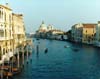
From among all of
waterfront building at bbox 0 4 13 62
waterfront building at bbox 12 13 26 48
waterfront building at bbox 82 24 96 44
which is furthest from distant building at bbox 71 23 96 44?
waterfront building at bbox 0 4 13 62

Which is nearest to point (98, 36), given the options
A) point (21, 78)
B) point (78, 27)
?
point (78, 27)

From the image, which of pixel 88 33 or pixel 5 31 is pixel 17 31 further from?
pixel 88 33

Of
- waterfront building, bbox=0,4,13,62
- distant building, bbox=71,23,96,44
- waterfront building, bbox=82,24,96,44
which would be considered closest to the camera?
waterfront building, bbox=0,4,13,62

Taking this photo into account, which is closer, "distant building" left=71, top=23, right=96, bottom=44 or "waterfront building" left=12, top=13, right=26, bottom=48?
"waterfront building" left=12, top=13, right=26, bottom=48

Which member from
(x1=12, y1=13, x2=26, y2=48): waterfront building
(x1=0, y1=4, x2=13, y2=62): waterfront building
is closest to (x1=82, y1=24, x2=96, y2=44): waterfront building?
(x1=12, y1=13, x2=26, y2=48): waterfront building

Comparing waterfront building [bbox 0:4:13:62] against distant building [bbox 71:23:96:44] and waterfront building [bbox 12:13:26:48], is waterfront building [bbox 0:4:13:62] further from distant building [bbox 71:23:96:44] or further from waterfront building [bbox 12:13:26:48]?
distant building [bbox 71:23:96:44]

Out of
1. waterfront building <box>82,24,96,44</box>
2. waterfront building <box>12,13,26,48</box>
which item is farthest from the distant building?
waterfront building <box>12,13,26,48</box>

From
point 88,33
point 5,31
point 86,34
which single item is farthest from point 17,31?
point 88,33

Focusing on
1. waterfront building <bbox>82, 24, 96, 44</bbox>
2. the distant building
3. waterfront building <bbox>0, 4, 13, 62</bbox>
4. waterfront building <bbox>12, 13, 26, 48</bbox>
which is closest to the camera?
waterfront building <bbox>0, 4, 13, 62</bbox>

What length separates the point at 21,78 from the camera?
137ft

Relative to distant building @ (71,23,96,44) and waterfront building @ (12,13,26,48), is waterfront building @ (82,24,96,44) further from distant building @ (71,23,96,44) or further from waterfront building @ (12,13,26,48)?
waterfront building @ (12,13,26,48)

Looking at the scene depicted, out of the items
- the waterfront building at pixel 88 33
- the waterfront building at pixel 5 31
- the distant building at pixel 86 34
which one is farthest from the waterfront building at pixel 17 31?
the waterfront building at pixel 88 33

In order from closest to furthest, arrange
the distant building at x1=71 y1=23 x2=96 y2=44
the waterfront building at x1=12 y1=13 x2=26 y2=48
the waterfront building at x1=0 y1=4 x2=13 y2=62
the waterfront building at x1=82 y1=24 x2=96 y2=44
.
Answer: the waterfront building at x1=0 y1=4 x2=13 y2=62 → the waterfront building at x1=12 y1=13 x2=26 y2=48 → the distant building at x1=71 y1=23 x2=96 y2=44 → the waterfront building at x1=82 y1=24 x2=96 y2=44

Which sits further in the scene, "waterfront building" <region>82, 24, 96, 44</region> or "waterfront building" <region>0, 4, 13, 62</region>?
"waterfront building" <region>82, 24, 96, 44</region>
